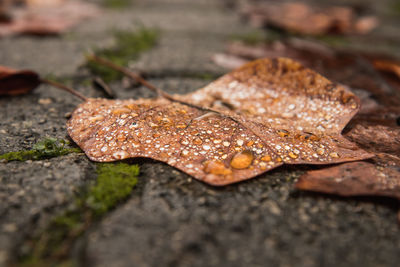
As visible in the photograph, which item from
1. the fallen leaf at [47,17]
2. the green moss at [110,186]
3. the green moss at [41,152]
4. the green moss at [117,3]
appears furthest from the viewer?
the green moss at [117,3]

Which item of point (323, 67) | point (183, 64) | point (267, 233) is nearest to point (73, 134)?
point (267, 233)

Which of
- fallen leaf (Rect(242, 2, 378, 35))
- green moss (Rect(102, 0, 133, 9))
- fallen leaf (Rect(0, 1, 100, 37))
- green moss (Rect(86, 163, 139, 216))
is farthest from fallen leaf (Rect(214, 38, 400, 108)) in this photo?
green moss (Rect(102, 0, 133, 9))

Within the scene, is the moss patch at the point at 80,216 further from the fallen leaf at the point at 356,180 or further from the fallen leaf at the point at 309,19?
the fallen leaf at the point at 309,19

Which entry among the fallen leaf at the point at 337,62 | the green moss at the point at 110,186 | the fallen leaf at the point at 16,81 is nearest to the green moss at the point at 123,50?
the fallen leaf at the point at 16,81

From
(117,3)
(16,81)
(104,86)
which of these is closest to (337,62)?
(104,86)

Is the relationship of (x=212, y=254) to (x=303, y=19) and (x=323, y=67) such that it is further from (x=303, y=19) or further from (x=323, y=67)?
(x=303, y=19)

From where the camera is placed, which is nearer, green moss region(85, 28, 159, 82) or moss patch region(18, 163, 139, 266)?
moss patch region(18, 163, 139, 266)

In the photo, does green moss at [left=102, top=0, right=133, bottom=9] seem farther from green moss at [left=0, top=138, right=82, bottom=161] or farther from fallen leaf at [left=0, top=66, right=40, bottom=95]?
green moss at [left=0, top=138, right=82, bottom=161]
